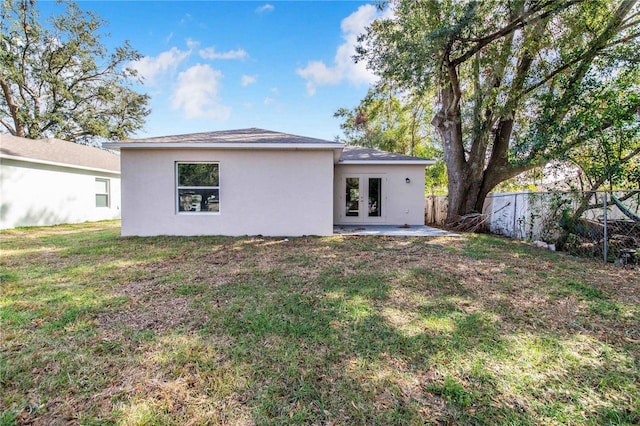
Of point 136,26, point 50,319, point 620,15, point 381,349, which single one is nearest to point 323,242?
point 381,349

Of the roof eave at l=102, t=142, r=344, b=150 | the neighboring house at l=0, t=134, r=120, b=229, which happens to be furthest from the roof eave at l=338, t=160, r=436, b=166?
the neighboring house at l=0, t=134, r=120, b=229

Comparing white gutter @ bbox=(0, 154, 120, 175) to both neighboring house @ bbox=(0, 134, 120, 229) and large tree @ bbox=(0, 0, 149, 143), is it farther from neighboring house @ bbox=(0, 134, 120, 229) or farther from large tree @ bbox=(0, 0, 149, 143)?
large tree @ bbox=(0, 0, 149, 143)

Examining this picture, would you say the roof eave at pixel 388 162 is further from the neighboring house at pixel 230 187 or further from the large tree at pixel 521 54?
the neighboring house at pixel 230 187

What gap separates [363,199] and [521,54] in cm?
681

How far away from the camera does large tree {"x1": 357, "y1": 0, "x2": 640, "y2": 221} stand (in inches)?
280

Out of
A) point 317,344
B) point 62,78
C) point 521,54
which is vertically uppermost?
point 62,78

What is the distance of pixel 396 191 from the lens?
11.2 metres

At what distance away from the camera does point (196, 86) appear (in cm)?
1916

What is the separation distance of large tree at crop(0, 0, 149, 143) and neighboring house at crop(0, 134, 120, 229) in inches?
232

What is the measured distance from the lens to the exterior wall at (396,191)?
11.1 meters

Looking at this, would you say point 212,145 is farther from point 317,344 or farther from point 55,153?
point 55,153

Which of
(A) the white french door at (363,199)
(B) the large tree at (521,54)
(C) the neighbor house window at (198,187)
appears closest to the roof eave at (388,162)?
(A) the white french door at (363,199)

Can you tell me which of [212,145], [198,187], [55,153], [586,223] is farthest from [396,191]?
[55,153]

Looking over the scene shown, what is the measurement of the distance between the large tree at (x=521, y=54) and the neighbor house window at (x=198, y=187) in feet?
19.9
